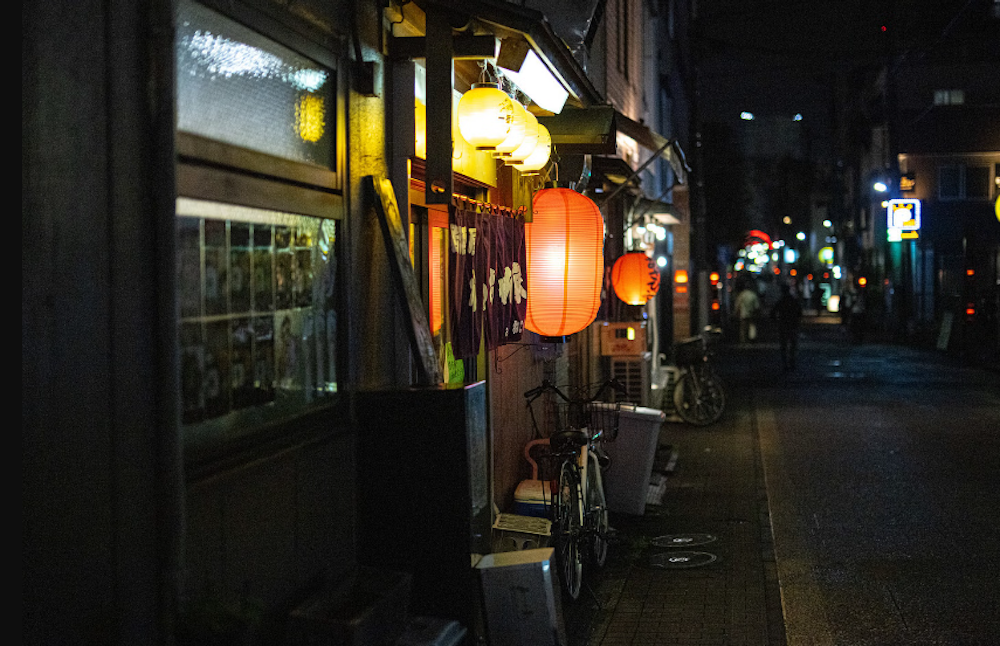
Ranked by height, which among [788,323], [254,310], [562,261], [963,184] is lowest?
[788,323]

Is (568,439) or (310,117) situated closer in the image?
(310,117)

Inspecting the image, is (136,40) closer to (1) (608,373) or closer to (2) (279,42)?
(2) (279,42)

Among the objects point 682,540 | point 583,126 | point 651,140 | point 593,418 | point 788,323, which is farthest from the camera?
point 788,323

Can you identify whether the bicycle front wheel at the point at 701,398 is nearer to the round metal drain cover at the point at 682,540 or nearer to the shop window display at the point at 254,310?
the round metal drain cover at the point at 682,540

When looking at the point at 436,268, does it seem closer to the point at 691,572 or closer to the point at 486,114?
the point at 486,114

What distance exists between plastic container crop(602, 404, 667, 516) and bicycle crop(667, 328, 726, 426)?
7.92m

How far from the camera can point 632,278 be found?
17969mm

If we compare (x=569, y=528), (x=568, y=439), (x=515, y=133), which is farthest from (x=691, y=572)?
(x=515, y=133)

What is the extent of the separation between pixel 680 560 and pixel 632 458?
81.1 inches

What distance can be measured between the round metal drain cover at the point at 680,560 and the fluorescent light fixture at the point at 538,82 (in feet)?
15.8

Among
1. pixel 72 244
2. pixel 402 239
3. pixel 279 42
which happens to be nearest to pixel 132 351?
pixel 72 244

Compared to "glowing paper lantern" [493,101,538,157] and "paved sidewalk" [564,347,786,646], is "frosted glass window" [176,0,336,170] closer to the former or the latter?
"glowing paper lantern" [493,101,538,157]

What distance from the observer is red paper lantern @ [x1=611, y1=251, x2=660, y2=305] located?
18.0m

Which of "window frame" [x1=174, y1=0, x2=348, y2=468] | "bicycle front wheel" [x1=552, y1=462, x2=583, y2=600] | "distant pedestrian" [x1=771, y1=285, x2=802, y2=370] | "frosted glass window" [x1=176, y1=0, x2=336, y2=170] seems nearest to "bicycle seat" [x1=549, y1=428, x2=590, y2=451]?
"bicycle front wheel" [x1=552, y1=462, x2=583, y2=600]
